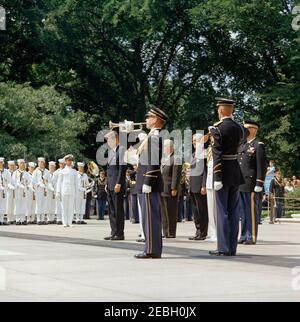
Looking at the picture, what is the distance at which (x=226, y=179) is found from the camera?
11305 mm

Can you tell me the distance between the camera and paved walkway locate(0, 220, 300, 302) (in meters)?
7.36

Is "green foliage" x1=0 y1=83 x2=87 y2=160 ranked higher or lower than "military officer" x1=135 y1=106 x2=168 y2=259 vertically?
higher

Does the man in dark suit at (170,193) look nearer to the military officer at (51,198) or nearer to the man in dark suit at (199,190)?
the man in dark suit at (199,190)

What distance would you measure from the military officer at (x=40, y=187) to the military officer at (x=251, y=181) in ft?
38.9

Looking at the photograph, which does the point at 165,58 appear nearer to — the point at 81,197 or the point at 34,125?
the point at 34,125

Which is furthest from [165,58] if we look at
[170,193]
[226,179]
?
[226,179]

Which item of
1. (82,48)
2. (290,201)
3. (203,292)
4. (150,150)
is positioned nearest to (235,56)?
(82,48)

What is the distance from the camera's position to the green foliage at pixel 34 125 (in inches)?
1266

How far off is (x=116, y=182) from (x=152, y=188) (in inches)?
154

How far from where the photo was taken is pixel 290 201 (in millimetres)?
29766

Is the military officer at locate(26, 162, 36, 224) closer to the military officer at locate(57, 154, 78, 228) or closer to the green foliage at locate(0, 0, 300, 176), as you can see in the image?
the military officer at locate(57, 154, 78, 228)

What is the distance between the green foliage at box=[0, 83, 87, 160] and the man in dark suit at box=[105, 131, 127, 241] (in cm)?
1673

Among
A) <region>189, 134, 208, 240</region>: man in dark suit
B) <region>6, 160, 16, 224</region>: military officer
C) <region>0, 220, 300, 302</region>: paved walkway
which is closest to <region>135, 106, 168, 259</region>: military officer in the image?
<region>0, 220, 300, 302</region>: paved walkway

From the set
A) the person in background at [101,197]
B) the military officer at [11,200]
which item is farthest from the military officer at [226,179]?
the person in background at [101,197]
